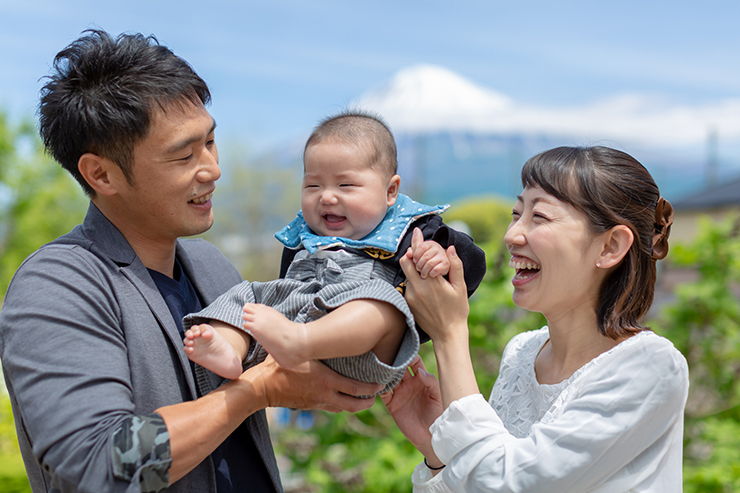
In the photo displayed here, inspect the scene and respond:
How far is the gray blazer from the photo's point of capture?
55.0 inches

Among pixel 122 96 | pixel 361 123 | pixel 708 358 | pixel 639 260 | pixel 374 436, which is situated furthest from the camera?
pixel 374 436

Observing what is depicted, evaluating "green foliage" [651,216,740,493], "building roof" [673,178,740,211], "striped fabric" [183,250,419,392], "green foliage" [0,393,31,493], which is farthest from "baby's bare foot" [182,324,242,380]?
"building roof" [673,178,740,211]

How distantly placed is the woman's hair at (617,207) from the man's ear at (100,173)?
1352mm

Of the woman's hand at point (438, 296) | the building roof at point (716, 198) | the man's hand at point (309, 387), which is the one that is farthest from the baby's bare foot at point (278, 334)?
the building roof at point (716, 198)

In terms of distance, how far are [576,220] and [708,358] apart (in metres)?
3.01

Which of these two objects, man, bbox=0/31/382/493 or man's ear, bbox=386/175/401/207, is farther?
man's ear, bbox=386/175/401/207

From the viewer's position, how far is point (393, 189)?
2.09 metres

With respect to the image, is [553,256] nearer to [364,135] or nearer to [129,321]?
[364,135]

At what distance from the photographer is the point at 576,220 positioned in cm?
177

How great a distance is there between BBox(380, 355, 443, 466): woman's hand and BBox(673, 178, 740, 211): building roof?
12.6 metres

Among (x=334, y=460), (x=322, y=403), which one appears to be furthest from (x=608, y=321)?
(x=334, y=460)

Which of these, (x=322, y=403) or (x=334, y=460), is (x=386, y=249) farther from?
(x=334, y=460)

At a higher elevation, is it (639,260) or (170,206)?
(170,206)

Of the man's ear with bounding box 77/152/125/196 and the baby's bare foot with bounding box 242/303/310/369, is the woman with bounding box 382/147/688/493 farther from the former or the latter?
the man's ear with bounding box 77/152/125/196
